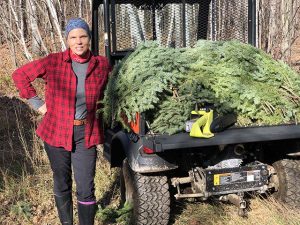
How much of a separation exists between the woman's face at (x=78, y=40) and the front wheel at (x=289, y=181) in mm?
1931

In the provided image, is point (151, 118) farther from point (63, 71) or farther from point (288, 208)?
point (288, 208)

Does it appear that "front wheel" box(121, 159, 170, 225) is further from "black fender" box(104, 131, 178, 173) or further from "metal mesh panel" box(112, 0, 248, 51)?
"metal mesh panel" box(112, 0, 248, 51)

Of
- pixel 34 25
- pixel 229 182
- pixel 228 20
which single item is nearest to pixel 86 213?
pixel 229 182

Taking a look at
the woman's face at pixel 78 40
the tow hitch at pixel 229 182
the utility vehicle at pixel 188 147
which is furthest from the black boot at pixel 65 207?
the woman's face at pixel 78 40

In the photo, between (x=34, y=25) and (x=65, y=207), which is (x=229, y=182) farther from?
(x=34, y=25)

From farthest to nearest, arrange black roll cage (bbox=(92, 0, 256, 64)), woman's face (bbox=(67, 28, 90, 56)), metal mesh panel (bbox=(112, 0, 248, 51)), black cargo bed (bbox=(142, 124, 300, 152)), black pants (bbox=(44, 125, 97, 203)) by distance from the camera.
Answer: metal mesh panel (bbox=(112, 0, 248, 51)) → black roll cage (bbox=(92, 0, 256, 64)) → black pants (bbox=(44, 125, 97, 203)) → woman's face (bbox=(67, 28, 90, 56)) → black cargo bed (bbox=(142, 124, 300, 152))

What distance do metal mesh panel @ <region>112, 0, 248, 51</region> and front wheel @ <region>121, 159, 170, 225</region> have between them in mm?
1680

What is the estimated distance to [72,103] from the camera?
10.7ft

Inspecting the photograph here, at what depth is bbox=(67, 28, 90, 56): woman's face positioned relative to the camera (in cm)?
321

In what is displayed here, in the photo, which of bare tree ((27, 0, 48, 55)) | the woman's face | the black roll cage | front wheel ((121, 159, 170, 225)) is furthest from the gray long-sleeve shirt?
bare tree ((27, 0, 48, 55))

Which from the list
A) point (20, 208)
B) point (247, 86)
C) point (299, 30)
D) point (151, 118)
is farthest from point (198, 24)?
point (299, 30)

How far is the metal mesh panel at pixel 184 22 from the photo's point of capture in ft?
15.8

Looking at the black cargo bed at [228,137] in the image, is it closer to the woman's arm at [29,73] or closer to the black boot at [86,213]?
the black boot at [86,213]

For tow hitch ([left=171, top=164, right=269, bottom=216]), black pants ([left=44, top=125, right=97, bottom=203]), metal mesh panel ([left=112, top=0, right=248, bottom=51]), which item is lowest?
tow hitch ([left=171, top=164, right=269, bottom=216])
